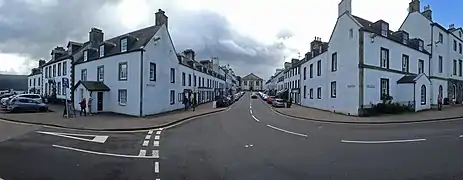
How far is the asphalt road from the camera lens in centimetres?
777

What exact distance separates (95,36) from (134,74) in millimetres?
14028

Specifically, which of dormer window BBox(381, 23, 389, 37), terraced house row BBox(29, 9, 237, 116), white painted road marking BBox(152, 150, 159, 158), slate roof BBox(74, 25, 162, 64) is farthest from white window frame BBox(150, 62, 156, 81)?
dormer window BBox(381, 23, 389, 37)

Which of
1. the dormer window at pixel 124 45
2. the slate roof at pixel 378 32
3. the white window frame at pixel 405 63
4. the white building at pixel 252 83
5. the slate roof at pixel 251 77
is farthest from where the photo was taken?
the slate roof at pixel 251 77

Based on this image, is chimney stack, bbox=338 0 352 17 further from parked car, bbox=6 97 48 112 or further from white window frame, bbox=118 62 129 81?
parked car, bbox=6 97 48 112

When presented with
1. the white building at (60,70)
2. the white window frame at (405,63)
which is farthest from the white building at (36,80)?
the white window frame at (405,63)

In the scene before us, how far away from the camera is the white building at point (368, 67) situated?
1113 inches

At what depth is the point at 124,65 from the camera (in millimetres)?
30234

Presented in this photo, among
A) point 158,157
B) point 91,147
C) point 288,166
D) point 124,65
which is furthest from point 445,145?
point 124,65

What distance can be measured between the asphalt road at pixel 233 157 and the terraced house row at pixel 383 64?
47.3 ft

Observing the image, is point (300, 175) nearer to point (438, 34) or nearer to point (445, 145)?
point (445, 145)

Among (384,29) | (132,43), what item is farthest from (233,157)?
(384,29)

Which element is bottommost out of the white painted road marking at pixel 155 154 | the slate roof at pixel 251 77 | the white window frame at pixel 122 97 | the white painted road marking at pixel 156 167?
the white painted road marking at pixel 155 154

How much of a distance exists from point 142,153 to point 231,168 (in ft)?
12.3

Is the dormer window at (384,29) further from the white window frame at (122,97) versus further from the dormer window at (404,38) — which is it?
the white window frame at (122,97)
